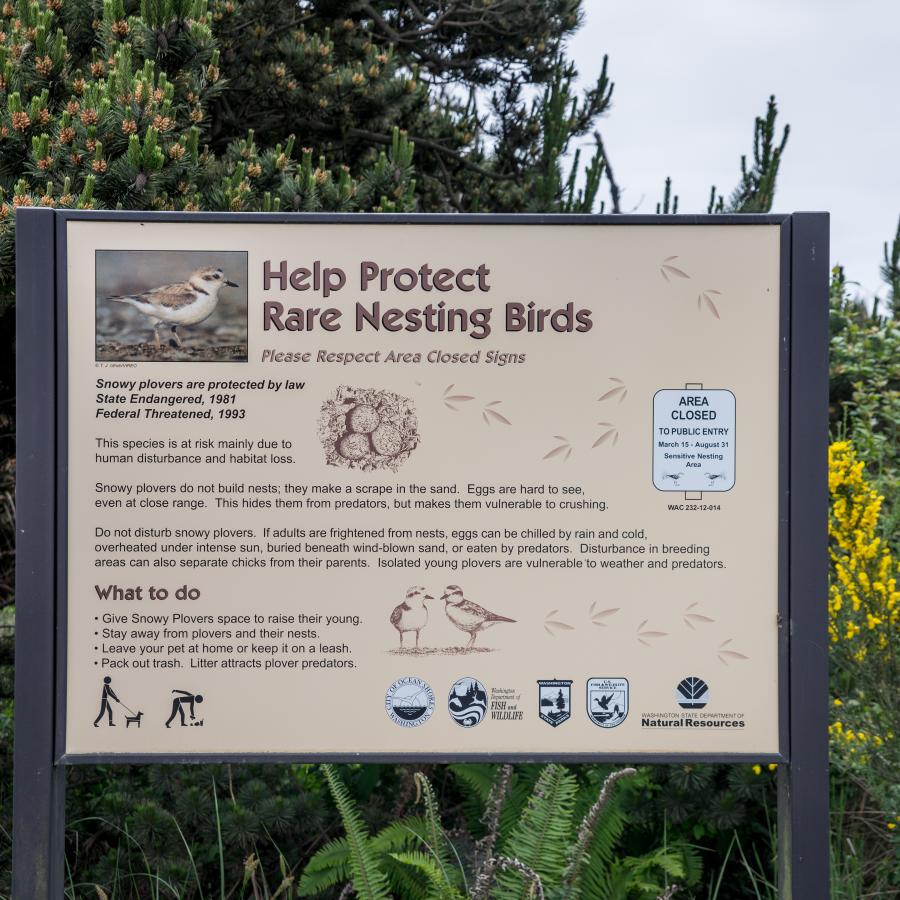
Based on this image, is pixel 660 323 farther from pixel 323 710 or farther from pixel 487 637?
pixel 323 710

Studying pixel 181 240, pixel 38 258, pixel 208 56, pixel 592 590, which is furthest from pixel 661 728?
pixel 208 56

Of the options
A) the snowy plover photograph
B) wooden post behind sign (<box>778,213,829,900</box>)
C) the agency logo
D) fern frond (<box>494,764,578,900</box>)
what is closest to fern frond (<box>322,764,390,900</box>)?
fern frond (<box>494,764,578,900</box>)

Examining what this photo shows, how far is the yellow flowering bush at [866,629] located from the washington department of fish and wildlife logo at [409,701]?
5.14 feet

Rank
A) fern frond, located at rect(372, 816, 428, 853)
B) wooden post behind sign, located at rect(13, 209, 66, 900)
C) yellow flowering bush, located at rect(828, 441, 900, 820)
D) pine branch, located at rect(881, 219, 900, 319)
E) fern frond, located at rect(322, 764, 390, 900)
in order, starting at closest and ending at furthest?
1. wooden post behind sign, located at rect(13, 209, 66, 900)
2. fern frond, located at rect(322, 764, 390, 900)
3. yellow flowering bush, located at rect(828, 441, 900, 820)
4. fern frond, located at rect(372, 816, 428, 853)
5. pine branch, located at rect(881, 219, 900, 319)

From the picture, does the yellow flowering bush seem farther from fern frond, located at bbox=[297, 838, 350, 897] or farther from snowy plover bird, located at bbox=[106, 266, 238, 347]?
snowy plover bird, located at bbox=[106, 266, 238, 347]

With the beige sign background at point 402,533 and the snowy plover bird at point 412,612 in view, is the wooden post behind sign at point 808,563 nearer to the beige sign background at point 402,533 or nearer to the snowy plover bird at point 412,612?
the beige sign background at point 402,533

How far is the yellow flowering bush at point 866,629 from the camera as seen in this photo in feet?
10.4

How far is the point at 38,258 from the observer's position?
245 centimetres

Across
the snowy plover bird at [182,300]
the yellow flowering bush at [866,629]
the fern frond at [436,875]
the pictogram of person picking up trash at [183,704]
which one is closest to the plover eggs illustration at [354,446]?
the snowy plover bird at [182,300]

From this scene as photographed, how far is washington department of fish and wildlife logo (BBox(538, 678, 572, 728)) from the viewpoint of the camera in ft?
8.10

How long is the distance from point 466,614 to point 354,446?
1.72 ft

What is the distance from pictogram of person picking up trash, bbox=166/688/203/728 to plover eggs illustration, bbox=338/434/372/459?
0.74 m

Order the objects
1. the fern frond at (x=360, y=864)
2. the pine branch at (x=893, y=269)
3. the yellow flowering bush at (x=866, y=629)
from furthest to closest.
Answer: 1. the pine branch at (x=893, y=269)
2. the yellow flowering bush at (x=866, y=629)
3. the fern frond at (x=360, y=864)

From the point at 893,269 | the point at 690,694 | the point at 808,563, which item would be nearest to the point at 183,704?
the point at 690,694
